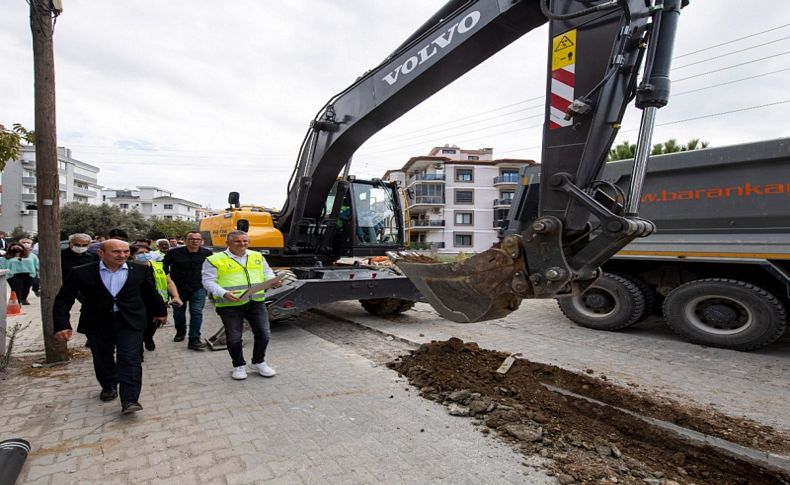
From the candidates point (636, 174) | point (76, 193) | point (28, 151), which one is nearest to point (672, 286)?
point (636, 174)

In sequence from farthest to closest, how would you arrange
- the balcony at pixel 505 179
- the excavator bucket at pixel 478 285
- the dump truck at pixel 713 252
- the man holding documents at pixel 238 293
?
the balcony at pixel 505 179 < the dump truck at pixel 713 252 < the man holding documents at pixel 238 293 < the excavator bucket at pixel 478 285

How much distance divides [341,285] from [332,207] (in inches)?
72.9

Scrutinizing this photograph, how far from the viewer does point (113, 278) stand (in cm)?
365

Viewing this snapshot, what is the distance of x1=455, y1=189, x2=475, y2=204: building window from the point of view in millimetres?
48656

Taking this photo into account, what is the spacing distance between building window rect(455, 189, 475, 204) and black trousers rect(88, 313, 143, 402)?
4615 cm

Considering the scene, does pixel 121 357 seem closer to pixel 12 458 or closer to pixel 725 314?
pixel 12 458

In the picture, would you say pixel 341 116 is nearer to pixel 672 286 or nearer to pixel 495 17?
pixel 495 17

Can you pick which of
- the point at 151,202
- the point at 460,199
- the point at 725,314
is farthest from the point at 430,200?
the point at 151,202

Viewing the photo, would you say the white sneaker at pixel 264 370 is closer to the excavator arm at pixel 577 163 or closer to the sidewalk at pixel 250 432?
the sidewalk at pixel 250 432

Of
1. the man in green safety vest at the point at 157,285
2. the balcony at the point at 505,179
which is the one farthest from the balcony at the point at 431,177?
the man in green safety vest at the point at 157,285

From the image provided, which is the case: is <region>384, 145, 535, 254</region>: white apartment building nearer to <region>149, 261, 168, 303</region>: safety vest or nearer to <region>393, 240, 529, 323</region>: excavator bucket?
<region>149, 261, 168, 303</region>: safety vest

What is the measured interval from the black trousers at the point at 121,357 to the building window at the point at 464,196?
1817 inches

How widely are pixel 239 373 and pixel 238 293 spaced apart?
0.80 metres

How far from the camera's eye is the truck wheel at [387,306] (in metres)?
7.48
